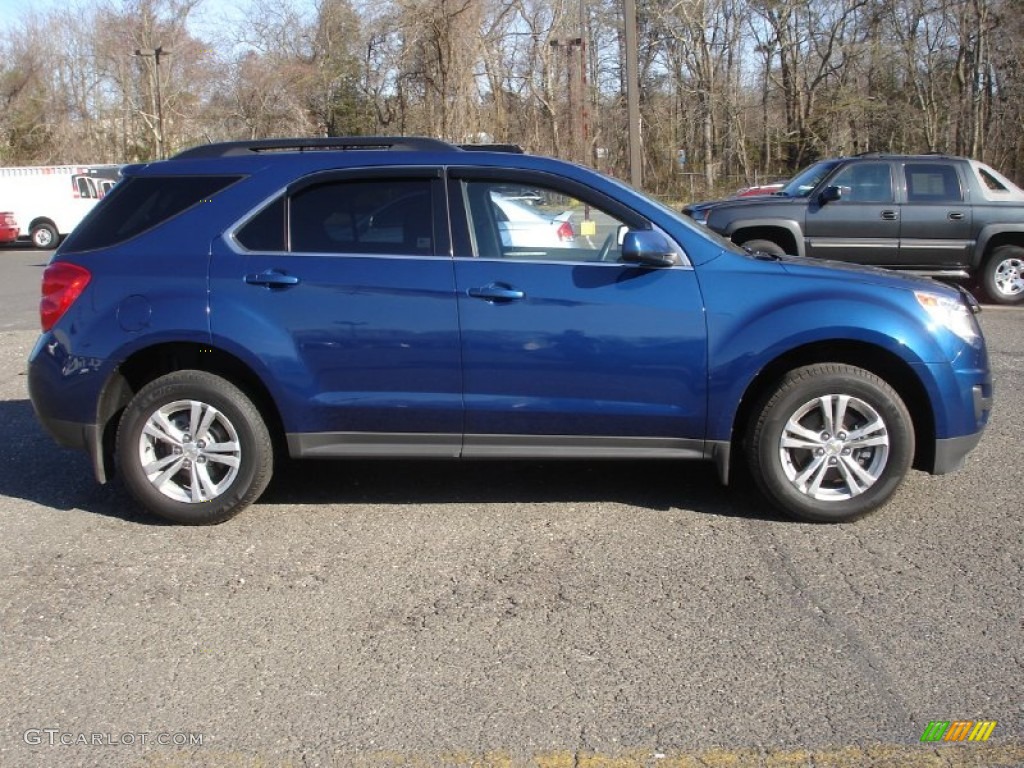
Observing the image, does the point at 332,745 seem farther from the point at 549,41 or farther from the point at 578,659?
the point at 549,41

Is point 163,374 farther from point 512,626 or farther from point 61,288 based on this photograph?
point 512,626

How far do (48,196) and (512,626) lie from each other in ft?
93.0

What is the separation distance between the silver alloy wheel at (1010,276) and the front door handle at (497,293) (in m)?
9.84

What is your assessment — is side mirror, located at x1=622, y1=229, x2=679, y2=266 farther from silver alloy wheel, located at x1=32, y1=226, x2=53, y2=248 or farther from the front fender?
silver alloy wheel, located at x1=32, y1=226, x2=53, y2=248

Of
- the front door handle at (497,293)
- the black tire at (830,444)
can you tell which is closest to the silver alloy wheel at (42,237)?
the front door handle at (497,293)

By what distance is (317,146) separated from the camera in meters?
5.12

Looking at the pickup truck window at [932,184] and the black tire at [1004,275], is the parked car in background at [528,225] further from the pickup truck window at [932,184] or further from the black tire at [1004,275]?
the black tire at [1004,275]

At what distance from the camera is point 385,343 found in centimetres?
468

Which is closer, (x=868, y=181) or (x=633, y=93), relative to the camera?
(x=868, y=181)

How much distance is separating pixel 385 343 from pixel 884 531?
8.49 ft

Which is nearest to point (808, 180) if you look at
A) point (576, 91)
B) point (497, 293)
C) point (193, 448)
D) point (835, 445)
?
point (835, 445)

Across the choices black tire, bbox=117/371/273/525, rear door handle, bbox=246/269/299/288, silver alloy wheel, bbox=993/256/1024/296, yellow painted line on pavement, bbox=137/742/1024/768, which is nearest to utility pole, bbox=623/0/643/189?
silver alloy wheel, bbox=993/256/1024/296

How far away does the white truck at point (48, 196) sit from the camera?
90.8 ft

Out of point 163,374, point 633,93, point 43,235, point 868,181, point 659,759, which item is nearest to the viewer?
point 659,759
